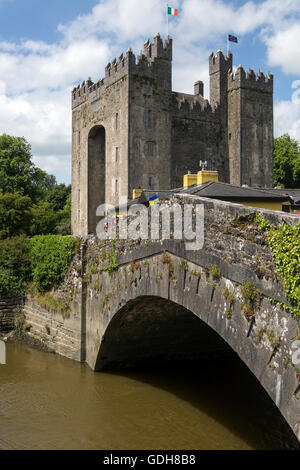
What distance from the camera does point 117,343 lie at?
15.0 m

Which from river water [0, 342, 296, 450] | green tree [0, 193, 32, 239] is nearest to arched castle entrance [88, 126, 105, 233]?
green tree [0, 193, 32, 239]

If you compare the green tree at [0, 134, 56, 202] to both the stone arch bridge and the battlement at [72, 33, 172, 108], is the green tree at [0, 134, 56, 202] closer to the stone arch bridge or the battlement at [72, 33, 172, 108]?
the battlement at [72, 33, 172, 108]

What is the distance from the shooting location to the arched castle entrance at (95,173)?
4334cm

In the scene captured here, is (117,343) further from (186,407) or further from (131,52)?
(131,52)

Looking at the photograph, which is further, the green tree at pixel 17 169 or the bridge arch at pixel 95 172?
the green tree at pixel 17 169

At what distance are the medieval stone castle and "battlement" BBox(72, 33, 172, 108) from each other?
8 centimetres

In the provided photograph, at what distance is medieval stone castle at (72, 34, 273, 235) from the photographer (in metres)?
37.5

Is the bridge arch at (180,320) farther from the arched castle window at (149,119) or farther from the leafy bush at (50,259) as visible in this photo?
the arched castle window at (149,119)

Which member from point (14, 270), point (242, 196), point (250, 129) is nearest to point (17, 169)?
point (250, 129)

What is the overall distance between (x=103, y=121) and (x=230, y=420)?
32834mm

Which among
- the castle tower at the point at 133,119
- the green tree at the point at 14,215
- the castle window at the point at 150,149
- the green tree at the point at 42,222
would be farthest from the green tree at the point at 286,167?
the green tree at the point at 14,215

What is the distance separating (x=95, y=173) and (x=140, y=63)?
11056mm

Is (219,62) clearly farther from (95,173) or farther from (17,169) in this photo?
(17,169)

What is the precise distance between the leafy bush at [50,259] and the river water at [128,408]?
298 cm
